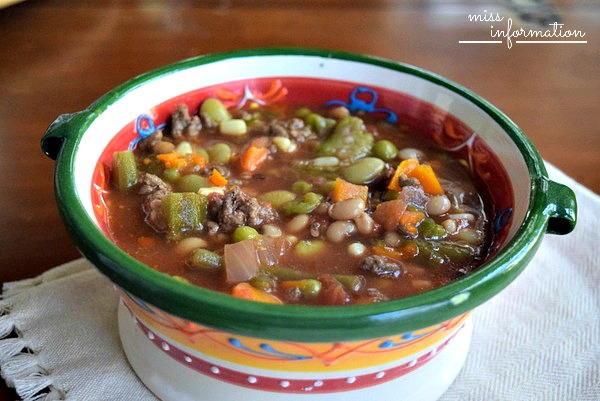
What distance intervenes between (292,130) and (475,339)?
758 mm

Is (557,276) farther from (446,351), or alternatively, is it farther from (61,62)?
(61,62)

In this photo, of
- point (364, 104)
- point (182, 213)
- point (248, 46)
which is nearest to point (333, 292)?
point (182, 213)

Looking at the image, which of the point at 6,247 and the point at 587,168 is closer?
the point at 6,247

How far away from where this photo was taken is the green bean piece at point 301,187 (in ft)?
5.52

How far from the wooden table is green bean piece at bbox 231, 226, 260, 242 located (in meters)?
0.69

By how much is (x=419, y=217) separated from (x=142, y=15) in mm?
2139

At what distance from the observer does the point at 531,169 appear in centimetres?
146

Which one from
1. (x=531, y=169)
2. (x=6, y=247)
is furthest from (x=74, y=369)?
(x=531, y=169)

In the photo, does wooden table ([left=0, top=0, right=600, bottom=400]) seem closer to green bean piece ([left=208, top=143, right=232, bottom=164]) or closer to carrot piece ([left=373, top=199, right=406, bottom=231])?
green bean piece ([left=208, top=143, right=232, bottom=164])

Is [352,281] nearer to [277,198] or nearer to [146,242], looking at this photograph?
[277,198]

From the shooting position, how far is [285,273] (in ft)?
4.60

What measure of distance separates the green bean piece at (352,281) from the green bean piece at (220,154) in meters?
0.55

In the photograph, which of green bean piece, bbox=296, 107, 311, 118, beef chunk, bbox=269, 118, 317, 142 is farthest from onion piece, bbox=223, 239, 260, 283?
green bean piece, bbox=296, 107, 311, 118

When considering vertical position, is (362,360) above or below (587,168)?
above
